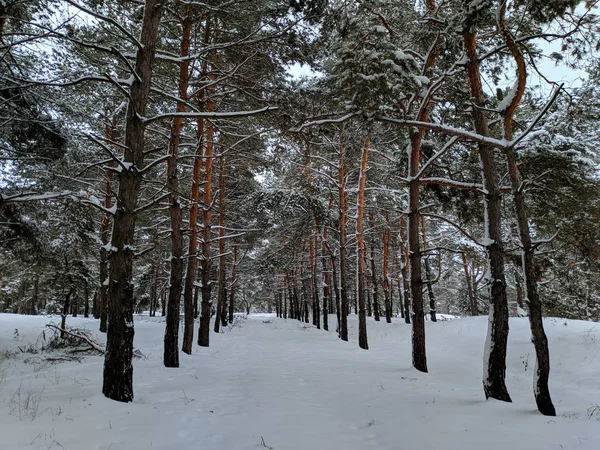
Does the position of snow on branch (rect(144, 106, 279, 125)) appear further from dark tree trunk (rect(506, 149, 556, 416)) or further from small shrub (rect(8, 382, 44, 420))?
small shrub (rect(8, 382, 44, 420))

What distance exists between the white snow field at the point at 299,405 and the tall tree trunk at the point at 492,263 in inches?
18.9

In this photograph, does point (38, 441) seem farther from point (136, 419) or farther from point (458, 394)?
point (458, 394)

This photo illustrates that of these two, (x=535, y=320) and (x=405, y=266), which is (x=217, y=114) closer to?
(x=535, y=320)

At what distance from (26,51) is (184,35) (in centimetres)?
379

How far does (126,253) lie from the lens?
5.59 metres

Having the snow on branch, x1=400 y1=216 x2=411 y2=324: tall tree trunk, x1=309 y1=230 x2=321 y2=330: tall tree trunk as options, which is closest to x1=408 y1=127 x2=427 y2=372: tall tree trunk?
the snow on branch

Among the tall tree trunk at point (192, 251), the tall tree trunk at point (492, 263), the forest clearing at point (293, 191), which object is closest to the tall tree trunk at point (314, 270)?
the forest clearing at point (293, 191)

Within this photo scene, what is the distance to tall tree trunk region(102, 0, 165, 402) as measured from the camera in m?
5.35

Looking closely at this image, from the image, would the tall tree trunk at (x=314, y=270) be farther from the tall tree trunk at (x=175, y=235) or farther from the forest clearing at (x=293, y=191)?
the tall tree trunk at (x=175, y=235)

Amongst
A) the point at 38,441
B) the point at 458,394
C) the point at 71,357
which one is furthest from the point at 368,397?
the point at 71,357

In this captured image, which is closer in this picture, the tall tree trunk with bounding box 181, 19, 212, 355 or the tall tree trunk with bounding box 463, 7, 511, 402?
the tall tree trunk with bounding box 463, 7, 511, 402

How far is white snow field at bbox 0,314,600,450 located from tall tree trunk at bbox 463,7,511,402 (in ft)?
1.58

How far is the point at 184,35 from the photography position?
9336mm

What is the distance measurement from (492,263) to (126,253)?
641cm
